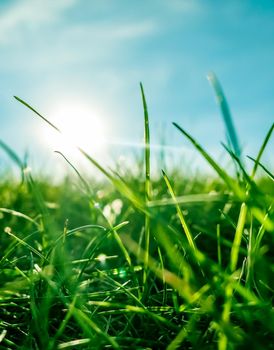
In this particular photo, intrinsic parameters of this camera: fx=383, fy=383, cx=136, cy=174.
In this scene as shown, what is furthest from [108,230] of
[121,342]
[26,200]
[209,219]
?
[26,200]

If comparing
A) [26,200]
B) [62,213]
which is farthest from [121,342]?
[26,200]

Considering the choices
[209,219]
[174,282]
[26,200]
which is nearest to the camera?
[174,282]

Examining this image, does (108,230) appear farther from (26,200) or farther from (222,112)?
(26,200)

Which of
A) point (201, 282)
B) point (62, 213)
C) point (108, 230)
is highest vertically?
point (108, 230)

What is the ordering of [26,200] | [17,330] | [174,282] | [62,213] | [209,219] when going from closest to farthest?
[174,282] < [17,330] < [209,219] < [62,213] < [26,200]

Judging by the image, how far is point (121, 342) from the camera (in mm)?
598

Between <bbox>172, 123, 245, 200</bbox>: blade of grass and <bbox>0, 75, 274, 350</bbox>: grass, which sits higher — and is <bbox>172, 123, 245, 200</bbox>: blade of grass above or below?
above

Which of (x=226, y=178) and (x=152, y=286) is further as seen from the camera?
(x=152, y=286)

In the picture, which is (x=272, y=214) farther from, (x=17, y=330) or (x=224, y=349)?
(x=17, y=330)

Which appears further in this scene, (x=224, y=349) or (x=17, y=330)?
(x=17, y=330)

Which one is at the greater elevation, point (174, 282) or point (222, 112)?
point (222, 112)

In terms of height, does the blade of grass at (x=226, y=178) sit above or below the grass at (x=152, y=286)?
above

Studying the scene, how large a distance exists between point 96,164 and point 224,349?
0.86 ft

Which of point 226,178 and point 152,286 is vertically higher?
point 226,178
